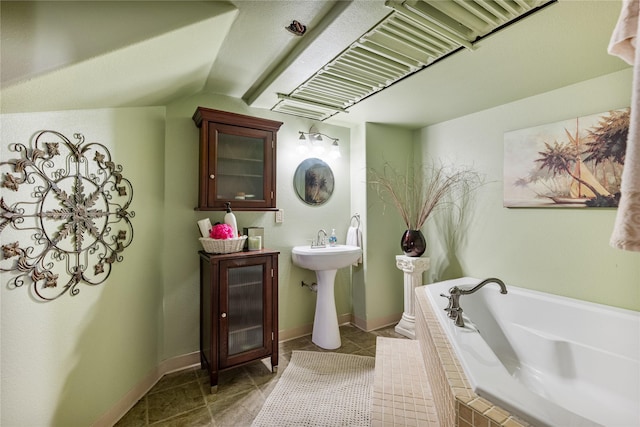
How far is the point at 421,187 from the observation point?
2957 millimetres

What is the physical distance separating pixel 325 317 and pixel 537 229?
1884mm

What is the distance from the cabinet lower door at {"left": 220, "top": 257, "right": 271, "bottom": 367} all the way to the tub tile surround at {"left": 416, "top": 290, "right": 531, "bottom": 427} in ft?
3.78

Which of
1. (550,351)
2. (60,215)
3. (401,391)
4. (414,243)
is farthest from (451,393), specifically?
(60,215)

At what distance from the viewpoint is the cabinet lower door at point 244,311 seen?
1839mm

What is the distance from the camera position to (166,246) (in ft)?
6.61

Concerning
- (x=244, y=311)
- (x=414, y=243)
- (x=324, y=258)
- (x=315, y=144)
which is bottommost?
(x=244, y=311)

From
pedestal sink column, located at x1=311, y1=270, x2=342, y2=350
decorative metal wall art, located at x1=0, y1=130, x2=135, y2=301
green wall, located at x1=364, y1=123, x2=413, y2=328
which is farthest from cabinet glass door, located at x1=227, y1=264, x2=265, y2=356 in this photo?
green wall, located at x1=364, y1=123, x2=413, y2=328

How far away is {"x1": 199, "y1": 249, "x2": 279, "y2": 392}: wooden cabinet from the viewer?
1.81m

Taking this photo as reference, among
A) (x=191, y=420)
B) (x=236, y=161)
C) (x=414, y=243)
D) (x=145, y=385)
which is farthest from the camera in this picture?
(x=414, y=243)

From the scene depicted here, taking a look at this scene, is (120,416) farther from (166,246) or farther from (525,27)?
(525,27)

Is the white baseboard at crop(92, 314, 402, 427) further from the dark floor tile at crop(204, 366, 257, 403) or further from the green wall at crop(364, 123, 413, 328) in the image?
the dark floor tile at crop(204, 366, 257, 403)

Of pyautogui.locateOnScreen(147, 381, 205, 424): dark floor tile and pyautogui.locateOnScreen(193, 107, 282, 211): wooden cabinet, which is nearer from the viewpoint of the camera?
pyautogui.locateOnScreen(147, 381, 205, 424): dark floor tile

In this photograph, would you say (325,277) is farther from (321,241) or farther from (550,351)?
(550,351)

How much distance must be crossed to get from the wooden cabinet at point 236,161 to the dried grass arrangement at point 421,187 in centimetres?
115
